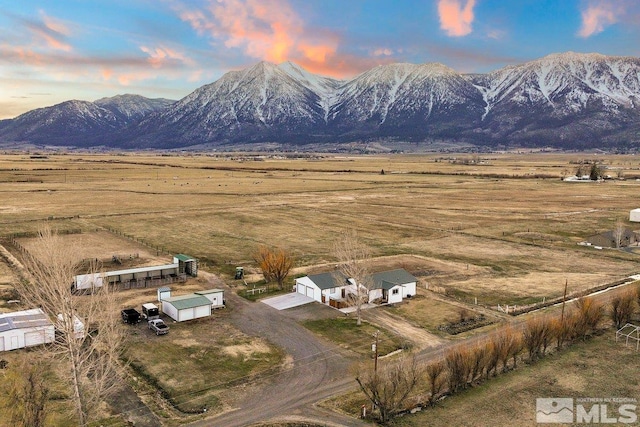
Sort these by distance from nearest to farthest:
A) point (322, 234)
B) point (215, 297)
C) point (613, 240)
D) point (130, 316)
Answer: point (130, 316), point (215, 297), point (613, 240), point (322, 234)

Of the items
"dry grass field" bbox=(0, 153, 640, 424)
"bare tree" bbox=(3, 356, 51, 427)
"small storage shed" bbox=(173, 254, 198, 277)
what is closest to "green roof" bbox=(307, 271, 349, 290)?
"dry grass field" bbox=(0, 153, 640, 424)

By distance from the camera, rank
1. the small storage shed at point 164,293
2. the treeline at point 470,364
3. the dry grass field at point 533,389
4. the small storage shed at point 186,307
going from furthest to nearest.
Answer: the small storage shed at point 164,293 → the small storage shed at point 186,307 → the treeline at point 470,364 → the dry grass field at point 533,389

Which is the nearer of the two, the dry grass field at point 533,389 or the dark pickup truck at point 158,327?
the dry grass field at point 533,389

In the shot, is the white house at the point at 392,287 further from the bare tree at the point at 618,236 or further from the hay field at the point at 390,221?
the bare tree at the point at 618,236

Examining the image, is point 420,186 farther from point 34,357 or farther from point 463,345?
point 34,357

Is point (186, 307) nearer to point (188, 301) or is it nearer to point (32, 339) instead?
point (188, 301)

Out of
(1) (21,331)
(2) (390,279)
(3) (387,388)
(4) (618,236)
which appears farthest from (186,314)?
(4) (618,236)

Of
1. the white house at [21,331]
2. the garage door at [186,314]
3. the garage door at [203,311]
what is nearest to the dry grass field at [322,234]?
the garage door at [186,314]
